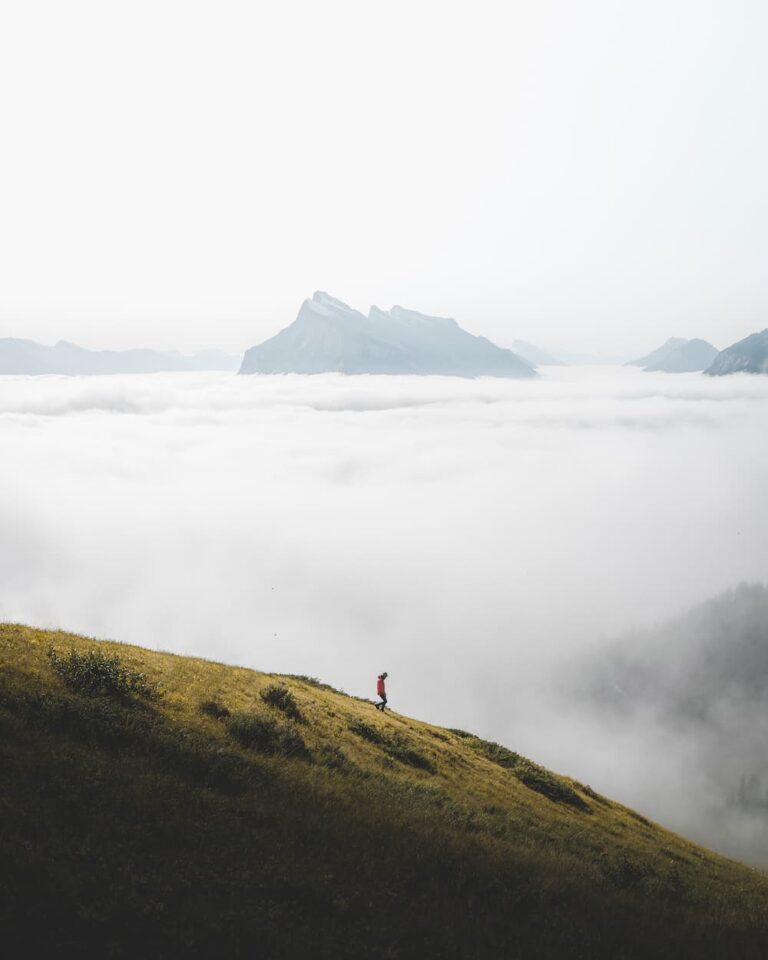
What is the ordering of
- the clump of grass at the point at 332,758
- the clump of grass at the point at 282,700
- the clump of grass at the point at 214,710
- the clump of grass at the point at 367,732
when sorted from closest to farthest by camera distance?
the clump of grass at the point at 332,758, the clump of grass at the point at 214,710, the clump of grass at the point at 282,700, the clump of grass at the point at 367,732

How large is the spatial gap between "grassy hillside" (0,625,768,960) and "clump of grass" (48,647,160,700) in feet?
0.27

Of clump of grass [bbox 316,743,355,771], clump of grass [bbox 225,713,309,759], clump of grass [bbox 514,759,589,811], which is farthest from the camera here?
clump of grass [bbox 514,759,589,811]

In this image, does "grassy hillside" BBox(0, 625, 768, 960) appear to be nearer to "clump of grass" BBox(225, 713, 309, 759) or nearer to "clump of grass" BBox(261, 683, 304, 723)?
"clump of grass" BBox(225, 713, 309, 759)

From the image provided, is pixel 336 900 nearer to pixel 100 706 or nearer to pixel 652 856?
pixel 100 706

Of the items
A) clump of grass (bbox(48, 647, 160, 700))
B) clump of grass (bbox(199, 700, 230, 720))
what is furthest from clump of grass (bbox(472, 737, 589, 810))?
clump of grass (bbox(48, 647, 160, 700))

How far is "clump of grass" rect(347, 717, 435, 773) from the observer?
27.2 meters

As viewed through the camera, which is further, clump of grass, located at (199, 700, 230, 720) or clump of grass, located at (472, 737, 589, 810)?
clump of grass, located at (472, 737, 589, 810)

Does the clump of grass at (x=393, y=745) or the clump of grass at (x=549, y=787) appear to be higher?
the clump of grass at (x=393, y=745)

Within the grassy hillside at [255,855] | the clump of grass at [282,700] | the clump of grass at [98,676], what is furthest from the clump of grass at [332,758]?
the clump of grass at [98,676]

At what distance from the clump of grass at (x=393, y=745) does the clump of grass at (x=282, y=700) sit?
11.1 feet

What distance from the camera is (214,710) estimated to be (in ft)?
72.0

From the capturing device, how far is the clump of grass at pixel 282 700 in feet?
86.0

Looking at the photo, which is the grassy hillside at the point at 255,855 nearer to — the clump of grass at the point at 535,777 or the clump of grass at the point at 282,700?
the clump of grass at the point at 282,700

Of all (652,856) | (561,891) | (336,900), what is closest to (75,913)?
(336,900)
